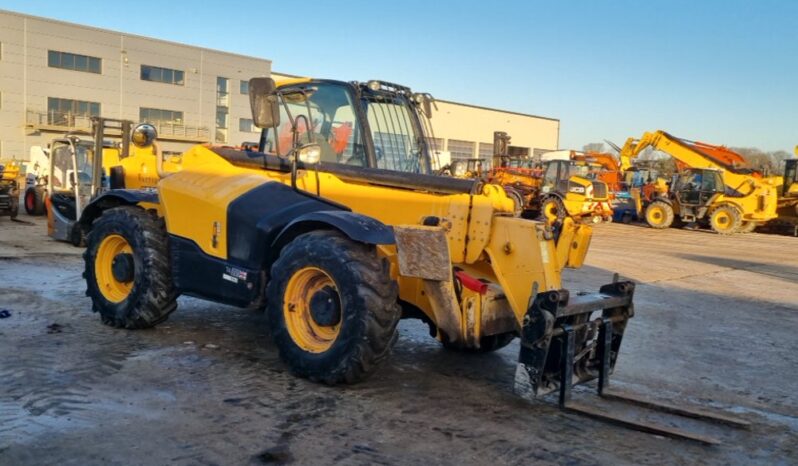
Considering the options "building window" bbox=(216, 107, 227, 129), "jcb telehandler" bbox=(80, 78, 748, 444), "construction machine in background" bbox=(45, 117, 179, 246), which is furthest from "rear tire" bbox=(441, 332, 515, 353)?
"building window" bbox=(216, 107, 227, 129)

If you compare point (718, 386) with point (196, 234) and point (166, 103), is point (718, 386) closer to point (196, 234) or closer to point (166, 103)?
point (196, 234)

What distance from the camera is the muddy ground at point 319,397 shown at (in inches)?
154

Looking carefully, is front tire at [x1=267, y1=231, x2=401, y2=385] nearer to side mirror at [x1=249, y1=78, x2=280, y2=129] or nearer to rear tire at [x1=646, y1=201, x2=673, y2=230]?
side mirror at [x1=249, y1=78, x2=280, y2=129]

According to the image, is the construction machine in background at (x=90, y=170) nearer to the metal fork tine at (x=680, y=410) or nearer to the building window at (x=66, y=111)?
the metal fork tine at (x=680, y=410)

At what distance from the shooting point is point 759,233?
25.3 metres

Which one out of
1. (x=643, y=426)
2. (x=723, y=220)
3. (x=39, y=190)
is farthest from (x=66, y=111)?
(x=643, y=426)

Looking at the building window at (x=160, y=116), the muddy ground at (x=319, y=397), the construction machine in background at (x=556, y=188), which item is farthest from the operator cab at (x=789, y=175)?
the building window at (x=160, y=116)

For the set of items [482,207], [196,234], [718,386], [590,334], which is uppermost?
[482,207]

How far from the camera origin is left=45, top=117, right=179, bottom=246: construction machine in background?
1085cm

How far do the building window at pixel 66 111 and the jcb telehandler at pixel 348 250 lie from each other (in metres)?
43.1

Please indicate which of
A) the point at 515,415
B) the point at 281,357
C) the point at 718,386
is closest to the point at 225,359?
the point at 281,357

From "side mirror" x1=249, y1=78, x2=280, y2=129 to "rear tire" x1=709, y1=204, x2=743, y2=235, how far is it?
21.7 m

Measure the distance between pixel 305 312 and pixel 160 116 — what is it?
47.9 meters

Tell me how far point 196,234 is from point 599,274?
27.1 feet
